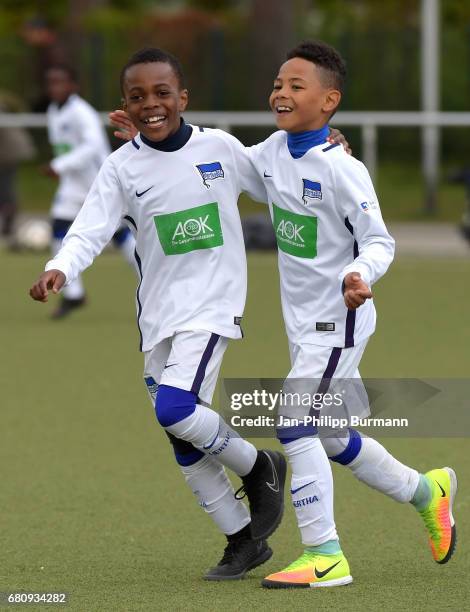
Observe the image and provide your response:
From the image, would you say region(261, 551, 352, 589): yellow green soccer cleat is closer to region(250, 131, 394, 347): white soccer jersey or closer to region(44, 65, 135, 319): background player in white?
region(250, 131, 394, 347): white soccer jersey

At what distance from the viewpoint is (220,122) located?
20516 mm

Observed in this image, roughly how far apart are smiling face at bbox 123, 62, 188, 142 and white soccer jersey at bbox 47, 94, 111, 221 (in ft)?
24.2

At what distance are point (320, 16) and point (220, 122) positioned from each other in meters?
11.6

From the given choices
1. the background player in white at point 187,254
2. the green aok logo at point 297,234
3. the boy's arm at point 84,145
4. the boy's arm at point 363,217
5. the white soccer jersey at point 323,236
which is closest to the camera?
the boy's arm at point 363,217

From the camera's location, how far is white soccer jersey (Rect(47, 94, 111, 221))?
43.5 ft

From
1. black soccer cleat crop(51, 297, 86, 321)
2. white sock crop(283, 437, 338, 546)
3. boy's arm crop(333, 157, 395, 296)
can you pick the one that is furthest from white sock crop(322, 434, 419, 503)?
black soccer cleat crop(51, 297, 86, 321)

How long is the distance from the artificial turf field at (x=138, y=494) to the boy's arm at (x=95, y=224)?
1.15m

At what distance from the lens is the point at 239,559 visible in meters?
5.91

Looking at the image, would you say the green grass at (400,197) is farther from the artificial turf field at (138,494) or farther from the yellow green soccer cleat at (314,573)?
the yellow green soccer cleat at (314,573)

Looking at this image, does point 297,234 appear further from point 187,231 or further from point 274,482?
point 274,482

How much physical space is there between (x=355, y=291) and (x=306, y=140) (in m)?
0.77

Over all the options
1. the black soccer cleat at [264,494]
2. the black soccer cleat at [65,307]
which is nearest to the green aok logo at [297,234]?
the black soccer cleat at [264,494]

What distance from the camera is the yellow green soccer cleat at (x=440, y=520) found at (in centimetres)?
594

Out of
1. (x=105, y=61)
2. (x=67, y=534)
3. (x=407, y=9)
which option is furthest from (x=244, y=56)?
(x=67, y=534)
